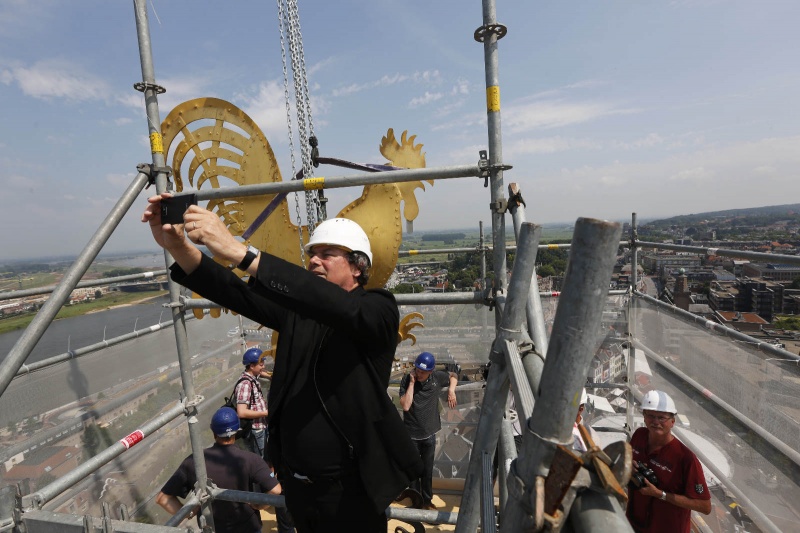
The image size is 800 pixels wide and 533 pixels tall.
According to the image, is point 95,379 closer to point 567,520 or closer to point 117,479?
point 117,479

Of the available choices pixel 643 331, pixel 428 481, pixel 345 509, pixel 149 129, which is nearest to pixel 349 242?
pixel 345 509

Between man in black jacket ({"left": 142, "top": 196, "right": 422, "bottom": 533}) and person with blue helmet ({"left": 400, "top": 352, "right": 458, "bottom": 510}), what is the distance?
9.24ft

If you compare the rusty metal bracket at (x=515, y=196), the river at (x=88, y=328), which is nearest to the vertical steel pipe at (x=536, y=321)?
the rusty metal bracket at (x=515, y=196)

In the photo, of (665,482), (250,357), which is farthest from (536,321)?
(250,357)

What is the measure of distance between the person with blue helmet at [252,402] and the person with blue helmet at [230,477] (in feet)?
2.89

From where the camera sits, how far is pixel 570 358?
0.72 m

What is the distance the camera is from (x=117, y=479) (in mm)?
3480

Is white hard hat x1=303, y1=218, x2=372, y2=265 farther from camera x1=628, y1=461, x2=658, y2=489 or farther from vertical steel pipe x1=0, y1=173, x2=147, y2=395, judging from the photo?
camera x1=628, y1=461, x2=658, y2=489

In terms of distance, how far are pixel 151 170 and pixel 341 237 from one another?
1.71 metres

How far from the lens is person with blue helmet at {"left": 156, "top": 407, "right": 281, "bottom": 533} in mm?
3262

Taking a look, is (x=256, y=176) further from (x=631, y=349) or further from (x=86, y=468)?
(x=631, y=349)

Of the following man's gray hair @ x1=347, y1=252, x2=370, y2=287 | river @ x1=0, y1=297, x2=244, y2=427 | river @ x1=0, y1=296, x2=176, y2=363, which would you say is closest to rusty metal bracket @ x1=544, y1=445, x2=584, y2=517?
man's gray hair @ x1=347, y1=252, x2=370, y2=287

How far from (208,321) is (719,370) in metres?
5.72

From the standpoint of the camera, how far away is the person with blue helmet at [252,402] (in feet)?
14.6
